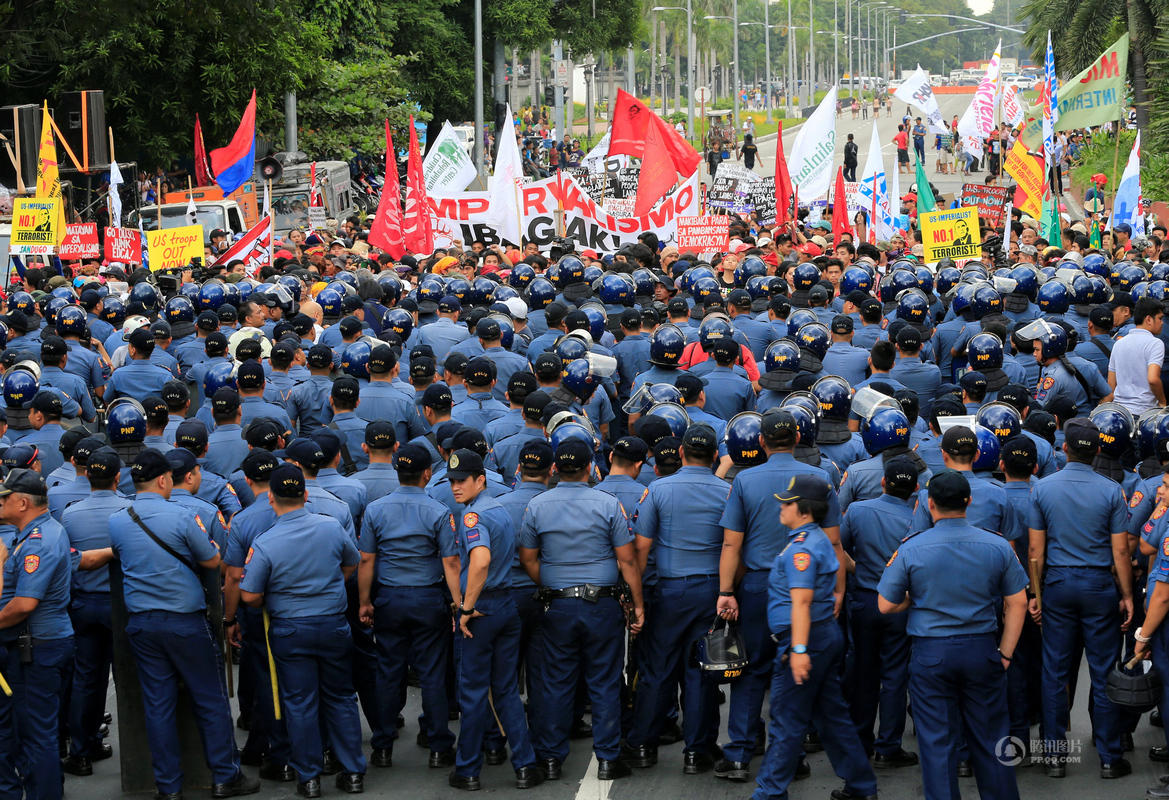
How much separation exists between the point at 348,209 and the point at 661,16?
233 ft

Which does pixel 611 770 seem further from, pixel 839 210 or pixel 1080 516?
pixel 839 210

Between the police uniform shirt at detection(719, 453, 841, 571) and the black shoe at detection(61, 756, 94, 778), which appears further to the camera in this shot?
the black shoe at detection(61, 756, 94, 778)

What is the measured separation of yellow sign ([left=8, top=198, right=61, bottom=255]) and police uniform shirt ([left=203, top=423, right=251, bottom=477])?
8055 millimetres

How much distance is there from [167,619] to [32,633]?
694 millimetres

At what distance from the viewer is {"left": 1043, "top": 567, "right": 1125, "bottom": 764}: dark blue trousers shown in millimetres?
8320

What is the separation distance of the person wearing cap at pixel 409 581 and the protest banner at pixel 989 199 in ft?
49.5

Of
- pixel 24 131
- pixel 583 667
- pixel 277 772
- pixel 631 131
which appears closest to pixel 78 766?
pixel 277 772

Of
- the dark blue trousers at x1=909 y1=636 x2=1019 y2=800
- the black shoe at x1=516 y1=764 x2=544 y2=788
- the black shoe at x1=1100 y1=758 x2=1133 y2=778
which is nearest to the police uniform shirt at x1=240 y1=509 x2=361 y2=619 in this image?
the black shoe at x1=516 y1=764 x2=544 y2=788

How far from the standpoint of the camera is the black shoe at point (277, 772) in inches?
336

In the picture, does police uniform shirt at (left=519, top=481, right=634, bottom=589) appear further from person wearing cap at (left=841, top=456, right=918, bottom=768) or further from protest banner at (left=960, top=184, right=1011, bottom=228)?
protest banner at (left=960, top=184, right=1011, bottom=228)

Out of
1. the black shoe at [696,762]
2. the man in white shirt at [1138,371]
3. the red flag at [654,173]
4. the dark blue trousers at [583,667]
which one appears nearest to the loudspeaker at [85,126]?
the red flag at [654,173]

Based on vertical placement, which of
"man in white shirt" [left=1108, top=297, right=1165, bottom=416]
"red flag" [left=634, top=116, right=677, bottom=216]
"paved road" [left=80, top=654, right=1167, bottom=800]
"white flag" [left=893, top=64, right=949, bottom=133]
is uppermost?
"white flag" [left=893, top=64, right=949, bottom=133]

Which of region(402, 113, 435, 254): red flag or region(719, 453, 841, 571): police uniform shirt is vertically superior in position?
region(402, 113, 435, 254): red flag

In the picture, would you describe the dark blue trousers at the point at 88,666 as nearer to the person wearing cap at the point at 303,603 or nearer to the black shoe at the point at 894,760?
the person wearing cap at the point at 303,603
